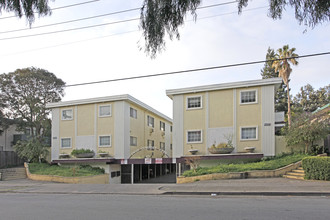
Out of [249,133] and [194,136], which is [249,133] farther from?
[194,136]

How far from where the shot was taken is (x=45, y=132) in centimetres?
3266

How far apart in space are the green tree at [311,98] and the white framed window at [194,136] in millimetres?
Result: 30127

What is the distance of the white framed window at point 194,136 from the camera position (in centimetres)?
2191

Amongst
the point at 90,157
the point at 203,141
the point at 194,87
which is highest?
the point at 194,87

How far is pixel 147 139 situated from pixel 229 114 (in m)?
11.7

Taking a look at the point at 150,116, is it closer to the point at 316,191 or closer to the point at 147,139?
the point at 147,139

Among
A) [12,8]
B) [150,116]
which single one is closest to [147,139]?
[150,116]

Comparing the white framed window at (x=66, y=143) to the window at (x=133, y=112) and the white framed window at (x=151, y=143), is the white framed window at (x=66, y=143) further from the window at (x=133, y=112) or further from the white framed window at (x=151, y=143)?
the white framed window at (x=151, y=143)

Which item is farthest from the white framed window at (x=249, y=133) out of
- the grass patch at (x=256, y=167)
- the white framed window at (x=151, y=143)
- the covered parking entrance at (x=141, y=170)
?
the white framed window at (x=151, y=143)

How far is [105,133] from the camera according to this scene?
82.8ft

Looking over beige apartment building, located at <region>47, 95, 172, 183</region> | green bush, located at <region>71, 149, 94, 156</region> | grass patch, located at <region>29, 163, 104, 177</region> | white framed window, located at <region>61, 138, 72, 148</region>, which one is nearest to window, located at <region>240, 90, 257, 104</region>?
beige apartment building, located at <region>47, 95, 172, 183</region>

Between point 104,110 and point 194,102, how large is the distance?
8428mm

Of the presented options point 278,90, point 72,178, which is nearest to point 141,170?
point 72,178

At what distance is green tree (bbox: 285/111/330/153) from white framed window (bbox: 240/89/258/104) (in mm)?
3156
